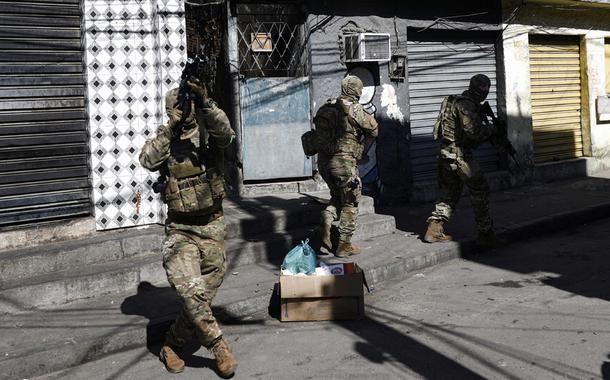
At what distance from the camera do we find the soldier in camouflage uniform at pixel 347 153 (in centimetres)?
727

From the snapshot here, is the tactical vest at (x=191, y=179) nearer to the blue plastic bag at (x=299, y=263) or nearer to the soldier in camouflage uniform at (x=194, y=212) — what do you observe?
the soldier in camouflage uniform at (x=194, y=212)

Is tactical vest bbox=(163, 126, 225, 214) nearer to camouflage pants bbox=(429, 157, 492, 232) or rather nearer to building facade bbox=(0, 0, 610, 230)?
building facade bbox=(0, 0, 610, 230)

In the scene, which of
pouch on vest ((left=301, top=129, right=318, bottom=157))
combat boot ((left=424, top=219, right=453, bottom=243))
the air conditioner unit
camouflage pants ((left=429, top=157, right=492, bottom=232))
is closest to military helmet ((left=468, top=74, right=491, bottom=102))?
camouflage pants ((left=429, top=157, right=492, bottom=232))

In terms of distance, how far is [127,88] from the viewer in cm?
763

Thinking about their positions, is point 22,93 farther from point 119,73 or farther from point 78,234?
point 78,234

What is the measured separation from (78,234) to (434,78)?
6790 mm

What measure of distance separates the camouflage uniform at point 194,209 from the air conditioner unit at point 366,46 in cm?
591

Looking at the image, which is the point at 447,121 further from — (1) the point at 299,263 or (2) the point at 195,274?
(2) the point at 195,274

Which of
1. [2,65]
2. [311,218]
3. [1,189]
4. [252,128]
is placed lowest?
[311,218]

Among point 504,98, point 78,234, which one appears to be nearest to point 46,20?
point 78,234

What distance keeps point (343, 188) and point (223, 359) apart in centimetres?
304

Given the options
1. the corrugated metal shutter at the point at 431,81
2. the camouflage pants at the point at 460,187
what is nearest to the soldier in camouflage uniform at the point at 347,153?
the camouflage pants at the point at 460,187

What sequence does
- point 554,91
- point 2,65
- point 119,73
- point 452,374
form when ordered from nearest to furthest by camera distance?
point 452,374 < point 2,65 < point 119,73 < point 554,91

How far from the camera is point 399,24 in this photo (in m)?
11.1
